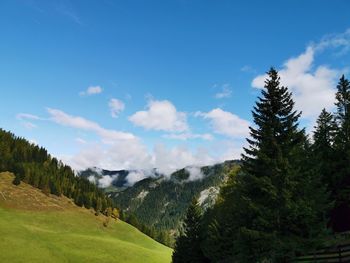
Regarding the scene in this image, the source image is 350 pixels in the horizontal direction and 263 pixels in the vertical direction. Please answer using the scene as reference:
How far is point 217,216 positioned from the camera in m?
59.8

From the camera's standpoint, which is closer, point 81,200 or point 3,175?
point 3,175

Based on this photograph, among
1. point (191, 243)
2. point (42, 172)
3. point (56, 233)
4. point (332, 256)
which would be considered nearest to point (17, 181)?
point (42, 172)

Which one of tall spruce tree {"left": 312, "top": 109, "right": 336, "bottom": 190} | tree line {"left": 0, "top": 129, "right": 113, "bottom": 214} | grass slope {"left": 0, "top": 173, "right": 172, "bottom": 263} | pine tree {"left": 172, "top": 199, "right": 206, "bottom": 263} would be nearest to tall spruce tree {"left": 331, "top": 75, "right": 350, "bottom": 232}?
tall spruce tree {"left": 312, "top": 109, "right": 336, "bottom": 190}

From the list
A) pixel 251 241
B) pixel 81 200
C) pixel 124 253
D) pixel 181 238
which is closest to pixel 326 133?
pixel 251 241

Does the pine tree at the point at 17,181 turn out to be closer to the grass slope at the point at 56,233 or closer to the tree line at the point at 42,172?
the tree line at the point at 42,172

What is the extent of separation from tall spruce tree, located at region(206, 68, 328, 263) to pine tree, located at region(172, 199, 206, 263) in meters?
32.3

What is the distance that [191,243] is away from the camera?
213ft

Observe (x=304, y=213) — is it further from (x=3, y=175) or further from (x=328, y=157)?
(x=3, y=175)

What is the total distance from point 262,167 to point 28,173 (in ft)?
357

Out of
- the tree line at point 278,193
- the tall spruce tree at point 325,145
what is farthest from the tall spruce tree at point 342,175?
the tree line at point 278,193

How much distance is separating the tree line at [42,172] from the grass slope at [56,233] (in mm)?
3745

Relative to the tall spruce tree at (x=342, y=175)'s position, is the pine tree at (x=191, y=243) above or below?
below

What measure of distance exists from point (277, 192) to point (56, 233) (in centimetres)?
7282

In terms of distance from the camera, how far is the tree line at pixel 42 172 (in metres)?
125
